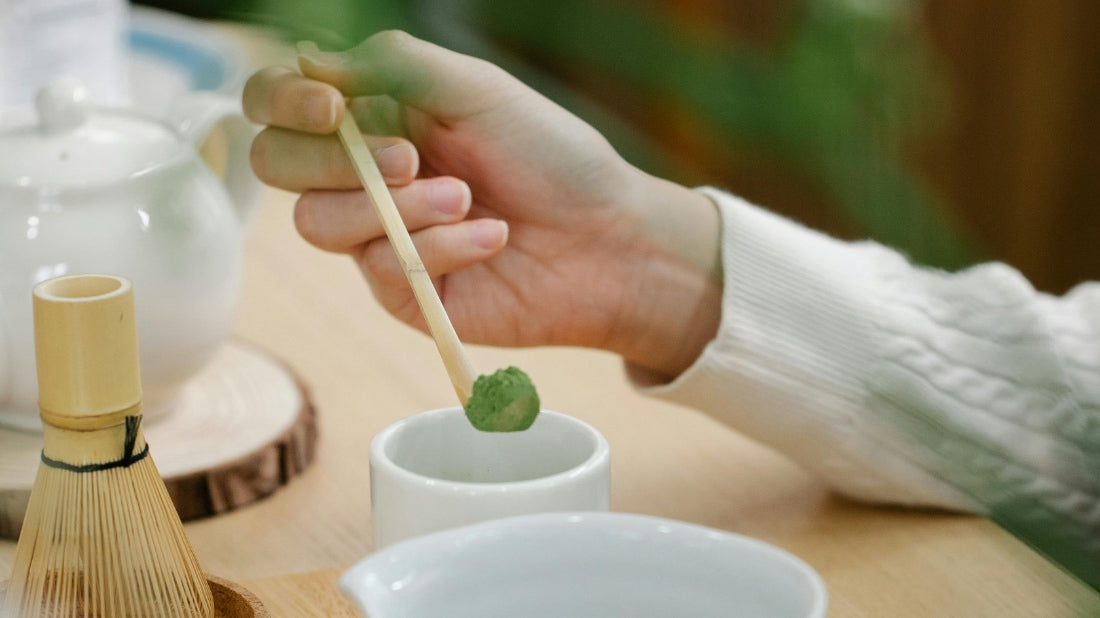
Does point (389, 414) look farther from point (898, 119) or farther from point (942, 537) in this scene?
point (898, 119)

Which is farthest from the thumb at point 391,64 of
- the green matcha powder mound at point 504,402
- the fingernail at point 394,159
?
the fingernail at point 394,159

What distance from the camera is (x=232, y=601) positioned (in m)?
0.38

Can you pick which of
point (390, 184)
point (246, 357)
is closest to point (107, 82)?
point (246, 357)

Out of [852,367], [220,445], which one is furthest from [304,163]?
[852,367]

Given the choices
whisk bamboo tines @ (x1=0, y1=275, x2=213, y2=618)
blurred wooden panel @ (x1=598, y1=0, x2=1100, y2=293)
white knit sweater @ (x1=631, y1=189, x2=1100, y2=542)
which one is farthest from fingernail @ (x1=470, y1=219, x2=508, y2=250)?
blurred wooden panel @ (x1=598, y1=0, x2=1100, y2=293)

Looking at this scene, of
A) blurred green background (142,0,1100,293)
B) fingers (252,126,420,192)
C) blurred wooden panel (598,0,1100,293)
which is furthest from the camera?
blurred wooden panel (598,0,1100,293)

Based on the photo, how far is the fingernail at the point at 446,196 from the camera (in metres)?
0.51

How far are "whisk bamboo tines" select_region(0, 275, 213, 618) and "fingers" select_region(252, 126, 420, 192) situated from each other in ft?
0.54

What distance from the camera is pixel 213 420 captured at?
58 cm

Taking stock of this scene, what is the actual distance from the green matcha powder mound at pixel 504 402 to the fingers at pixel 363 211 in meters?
0.21

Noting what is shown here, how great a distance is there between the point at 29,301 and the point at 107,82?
12.0 inches

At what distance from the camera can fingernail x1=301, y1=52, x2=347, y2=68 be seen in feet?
0.35

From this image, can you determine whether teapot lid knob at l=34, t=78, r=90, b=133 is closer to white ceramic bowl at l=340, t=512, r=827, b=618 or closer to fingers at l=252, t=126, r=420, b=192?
fingers at l=252, t=126, r=420, b=192

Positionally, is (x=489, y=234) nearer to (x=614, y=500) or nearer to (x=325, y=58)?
(x=614, y=500)
